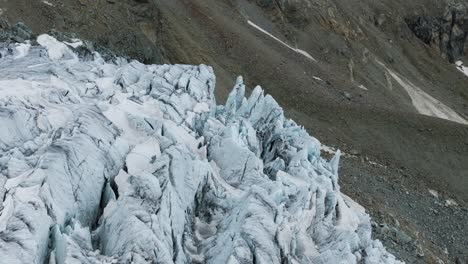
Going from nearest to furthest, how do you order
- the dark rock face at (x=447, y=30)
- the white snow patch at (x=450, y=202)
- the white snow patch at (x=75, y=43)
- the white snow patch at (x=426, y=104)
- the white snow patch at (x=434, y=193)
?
the white snow patch at (x=75, y=43), the white snow patch at (x=450, y=202), the white snow patch at (x=434, y=193), the white snow patch at (x=426, y=104), the dark rock face at (x=447, y=30)

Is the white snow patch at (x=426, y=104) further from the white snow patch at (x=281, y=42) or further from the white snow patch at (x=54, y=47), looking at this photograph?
the white snow patch at (x=54, y=47)

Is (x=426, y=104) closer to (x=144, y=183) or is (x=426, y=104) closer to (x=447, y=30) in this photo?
(x=447, y=30)

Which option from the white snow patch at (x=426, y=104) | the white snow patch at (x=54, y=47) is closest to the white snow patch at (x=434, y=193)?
the white snow patch at (x=426, y=104)

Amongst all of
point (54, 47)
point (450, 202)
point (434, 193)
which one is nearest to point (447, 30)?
point (434, 193)

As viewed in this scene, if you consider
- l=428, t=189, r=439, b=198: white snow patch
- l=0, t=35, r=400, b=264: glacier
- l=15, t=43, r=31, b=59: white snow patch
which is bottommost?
l=428, t=189, r=439, b=198: white snow patch

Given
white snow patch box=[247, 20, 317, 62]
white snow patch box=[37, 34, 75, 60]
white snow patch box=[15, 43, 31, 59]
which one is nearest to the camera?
white snow patch box=[15, 43, 31, 59]

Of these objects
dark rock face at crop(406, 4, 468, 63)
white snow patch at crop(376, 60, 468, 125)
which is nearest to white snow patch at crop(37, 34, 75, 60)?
white snow patch at crop(376, 60, 468, 125)

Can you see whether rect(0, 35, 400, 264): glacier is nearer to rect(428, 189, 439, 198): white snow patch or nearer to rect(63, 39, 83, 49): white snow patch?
rect(63, 39, 83, 49): white snow patch
